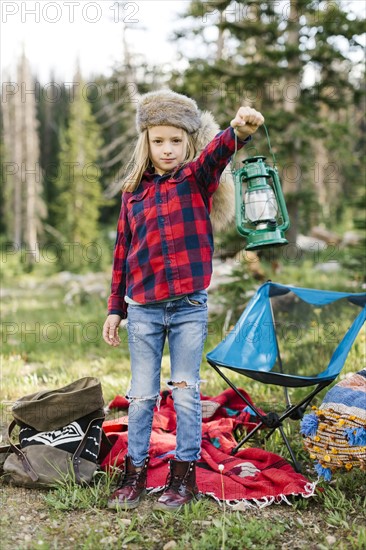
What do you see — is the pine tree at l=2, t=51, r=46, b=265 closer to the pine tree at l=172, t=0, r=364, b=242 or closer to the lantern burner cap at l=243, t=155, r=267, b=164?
the pine tree at l=172, t=0, r=364, b=242

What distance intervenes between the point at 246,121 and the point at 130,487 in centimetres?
180

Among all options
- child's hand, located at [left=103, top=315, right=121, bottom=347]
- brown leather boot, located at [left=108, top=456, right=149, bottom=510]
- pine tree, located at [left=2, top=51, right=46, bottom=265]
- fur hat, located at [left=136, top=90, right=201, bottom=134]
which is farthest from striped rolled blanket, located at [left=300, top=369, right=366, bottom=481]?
pine tree, located at [left=2, top=51, right=46, bottom=265]

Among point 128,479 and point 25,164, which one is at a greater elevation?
point 25,164

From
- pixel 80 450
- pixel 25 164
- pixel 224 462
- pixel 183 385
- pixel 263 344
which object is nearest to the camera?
pixel 183 385

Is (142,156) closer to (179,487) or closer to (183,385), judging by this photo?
(183,385)

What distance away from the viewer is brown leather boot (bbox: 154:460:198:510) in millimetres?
2707

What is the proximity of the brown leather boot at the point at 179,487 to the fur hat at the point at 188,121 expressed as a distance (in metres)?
1.27

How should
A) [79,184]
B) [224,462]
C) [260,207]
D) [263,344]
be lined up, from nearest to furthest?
[260,207] → [224,462] → [263,344] → [79,184]

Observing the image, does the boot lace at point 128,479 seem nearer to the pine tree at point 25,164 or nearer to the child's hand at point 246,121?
the child's hand at point 246,121

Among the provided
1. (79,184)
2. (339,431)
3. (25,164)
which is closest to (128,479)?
(339,431)

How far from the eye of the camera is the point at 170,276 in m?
2.78

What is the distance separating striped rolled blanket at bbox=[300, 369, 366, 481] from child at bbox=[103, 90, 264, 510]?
57 centimetres

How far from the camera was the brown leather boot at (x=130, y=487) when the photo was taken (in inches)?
108

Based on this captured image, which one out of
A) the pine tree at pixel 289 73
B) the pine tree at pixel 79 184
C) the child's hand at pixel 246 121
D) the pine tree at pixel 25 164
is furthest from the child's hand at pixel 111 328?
the pine tree at pixel 79 184
